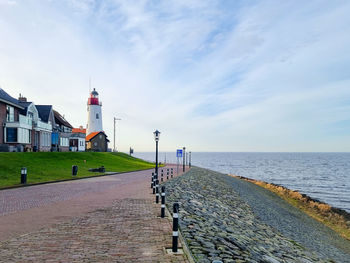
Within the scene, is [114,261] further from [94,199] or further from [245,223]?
[245,223]

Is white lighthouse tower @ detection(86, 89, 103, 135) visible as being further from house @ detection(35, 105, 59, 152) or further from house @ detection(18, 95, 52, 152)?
house @ detection(18, 95, 52, 152)

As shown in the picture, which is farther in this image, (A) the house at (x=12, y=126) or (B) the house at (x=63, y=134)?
(B) the house at (x=63, y=134)

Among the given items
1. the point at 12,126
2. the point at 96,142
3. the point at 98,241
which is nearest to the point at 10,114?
the point at 12,126

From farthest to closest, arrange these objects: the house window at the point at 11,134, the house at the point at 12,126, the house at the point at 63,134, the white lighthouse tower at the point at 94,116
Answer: the white lighthouse tower at the point at 94,116 < the house at the point at 63,134 < the house window at the point at 11,134 < the house at the point at 12,126

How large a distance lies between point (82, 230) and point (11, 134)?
31370 millimetres

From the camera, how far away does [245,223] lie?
13.9m

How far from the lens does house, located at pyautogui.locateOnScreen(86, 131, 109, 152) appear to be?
61.9m

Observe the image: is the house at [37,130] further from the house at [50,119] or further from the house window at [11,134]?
the house window at [11,134]

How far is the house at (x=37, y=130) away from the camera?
39031mm

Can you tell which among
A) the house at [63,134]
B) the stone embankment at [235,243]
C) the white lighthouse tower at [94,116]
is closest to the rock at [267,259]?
the stone embankment at [235,243]

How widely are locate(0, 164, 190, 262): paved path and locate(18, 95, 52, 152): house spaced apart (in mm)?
27875

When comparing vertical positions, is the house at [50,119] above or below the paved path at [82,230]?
above

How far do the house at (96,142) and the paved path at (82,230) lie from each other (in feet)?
160

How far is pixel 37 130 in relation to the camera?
40.2 m
